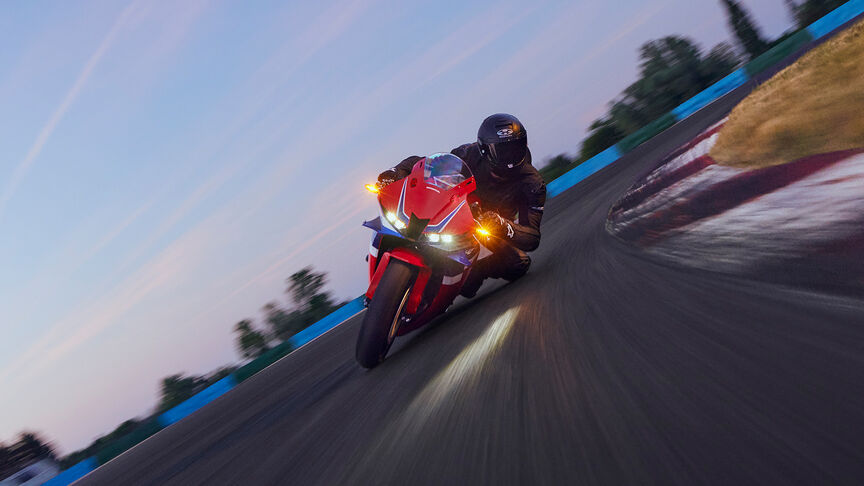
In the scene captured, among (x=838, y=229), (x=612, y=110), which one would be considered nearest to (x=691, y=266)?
(x=838, y=229)

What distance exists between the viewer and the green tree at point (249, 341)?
1497 cm

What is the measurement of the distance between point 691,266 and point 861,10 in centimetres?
1973

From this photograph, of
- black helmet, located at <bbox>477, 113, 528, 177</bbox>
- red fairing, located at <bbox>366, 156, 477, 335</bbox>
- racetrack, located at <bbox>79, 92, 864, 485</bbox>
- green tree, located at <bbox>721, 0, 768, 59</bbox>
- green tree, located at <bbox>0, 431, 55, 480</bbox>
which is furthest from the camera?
green tree, located at <bbox>721, 0, 768, 59</bbox>

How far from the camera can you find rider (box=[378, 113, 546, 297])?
18.9 ft

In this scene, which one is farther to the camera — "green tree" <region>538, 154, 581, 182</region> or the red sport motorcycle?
"green tree" <region>538, 154, 581, 182</region>

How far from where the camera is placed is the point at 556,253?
24.9 feet

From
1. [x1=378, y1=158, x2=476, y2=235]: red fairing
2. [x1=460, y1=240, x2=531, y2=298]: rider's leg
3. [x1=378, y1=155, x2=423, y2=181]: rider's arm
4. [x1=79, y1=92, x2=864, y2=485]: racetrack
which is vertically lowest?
[x1=79, y1=92, x2=864, y2=485]: racetrack

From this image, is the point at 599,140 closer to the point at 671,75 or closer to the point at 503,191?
the point at 671,75

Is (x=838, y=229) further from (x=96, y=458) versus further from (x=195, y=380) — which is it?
(x=195, y=380)

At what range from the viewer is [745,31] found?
115 ft

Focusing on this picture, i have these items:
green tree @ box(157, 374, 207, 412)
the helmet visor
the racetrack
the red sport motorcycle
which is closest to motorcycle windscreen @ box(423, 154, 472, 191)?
the red sport motorcycle

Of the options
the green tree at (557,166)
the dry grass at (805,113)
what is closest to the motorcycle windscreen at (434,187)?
the dry grass at (805,113)

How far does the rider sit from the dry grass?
208 centimetres

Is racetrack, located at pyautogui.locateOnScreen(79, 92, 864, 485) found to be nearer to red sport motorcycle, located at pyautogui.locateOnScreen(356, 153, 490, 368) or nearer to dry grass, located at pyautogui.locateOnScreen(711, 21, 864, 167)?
red sport motorcycle, located at pyautogui.locateOnScreen(356, 153, 490, 368)
